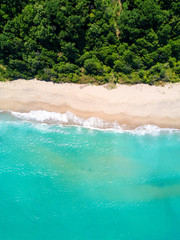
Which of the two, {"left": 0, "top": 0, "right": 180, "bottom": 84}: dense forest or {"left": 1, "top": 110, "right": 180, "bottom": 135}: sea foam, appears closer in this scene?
{"left": 0, "top": 0, "right": 180, "bottom": 84}: dense forest

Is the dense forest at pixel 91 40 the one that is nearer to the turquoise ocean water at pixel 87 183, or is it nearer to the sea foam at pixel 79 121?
the sea foam at pixel 79 121

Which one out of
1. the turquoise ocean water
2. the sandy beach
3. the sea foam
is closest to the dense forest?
the sandy beach

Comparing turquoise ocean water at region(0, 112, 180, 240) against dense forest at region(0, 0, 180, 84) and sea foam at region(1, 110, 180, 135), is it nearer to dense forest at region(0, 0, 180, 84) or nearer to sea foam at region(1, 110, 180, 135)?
sea foam at region(1, 110, 180, 135)

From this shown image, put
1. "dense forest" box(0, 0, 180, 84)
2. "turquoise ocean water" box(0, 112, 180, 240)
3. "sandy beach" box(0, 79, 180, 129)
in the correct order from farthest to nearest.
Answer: "sandy beach" box(0, 79, 180, 129) → "dense forest" box(0, 0, 180, 84) → "turquoise ocean water" box(0, 112, 180, 240)

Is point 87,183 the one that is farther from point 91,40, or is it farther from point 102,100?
point 91,40

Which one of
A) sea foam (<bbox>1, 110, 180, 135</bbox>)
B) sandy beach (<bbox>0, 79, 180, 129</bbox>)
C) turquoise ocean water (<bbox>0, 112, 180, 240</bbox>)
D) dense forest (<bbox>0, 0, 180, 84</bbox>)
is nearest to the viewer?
turquoise ocean water (<bbox>0, 112, 180, 240</bbox>)

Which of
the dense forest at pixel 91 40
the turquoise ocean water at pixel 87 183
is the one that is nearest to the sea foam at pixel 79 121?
the turquoise ocean water at pixel 87 183
